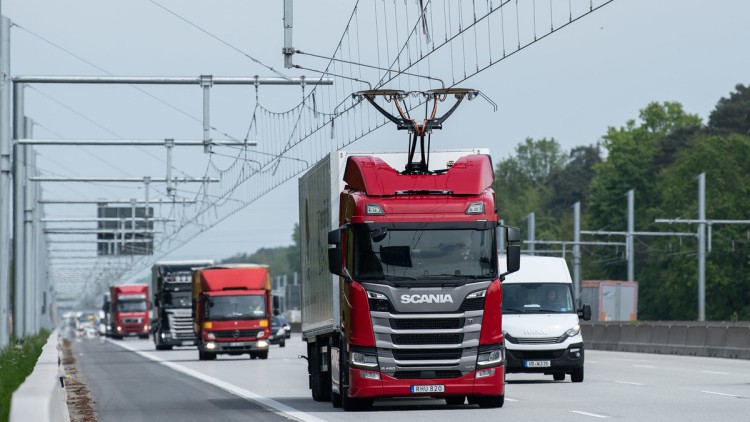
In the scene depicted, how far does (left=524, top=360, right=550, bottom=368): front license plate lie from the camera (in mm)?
28812

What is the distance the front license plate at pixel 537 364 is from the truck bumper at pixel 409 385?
311 inches

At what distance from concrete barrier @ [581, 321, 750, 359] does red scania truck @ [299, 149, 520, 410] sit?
883 inches

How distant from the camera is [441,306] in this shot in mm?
20750

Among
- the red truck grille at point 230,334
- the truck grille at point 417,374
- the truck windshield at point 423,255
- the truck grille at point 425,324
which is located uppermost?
the truck windshield at point 423,255

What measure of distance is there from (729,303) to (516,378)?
72.3m

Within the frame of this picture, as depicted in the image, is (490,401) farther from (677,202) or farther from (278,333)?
(677,202)

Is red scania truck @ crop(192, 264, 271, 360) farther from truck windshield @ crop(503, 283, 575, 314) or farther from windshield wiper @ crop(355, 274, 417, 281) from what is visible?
windshield wiper @ crop(355, 274, 417, 281)

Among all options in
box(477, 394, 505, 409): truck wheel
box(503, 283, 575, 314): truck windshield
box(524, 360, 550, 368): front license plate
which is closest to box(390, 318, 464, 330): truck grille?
box(477, 394, 505, 409): truck wheel

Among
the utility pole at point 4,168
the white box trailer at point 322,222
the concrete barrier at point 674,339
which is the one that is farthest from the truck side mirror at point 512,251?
the concrete barrier at point 674,339

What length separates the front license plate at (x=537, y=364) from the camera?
2881cm

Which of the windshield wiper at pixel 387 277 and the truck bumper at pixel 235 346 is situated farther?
the truck bumper at pixel 235 346

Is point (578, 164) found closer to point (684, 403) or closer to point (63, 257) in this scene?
point (63, 257)

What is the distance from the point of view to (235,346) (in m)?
49.9

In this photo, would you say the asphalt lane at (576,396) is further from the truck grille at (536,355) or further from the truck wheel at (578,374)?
the truck grille at (536,355)
